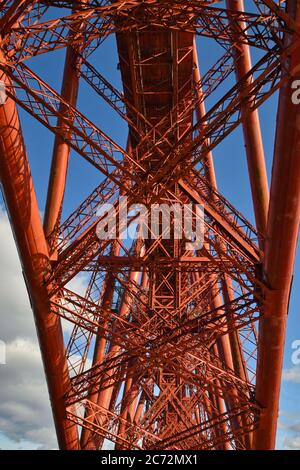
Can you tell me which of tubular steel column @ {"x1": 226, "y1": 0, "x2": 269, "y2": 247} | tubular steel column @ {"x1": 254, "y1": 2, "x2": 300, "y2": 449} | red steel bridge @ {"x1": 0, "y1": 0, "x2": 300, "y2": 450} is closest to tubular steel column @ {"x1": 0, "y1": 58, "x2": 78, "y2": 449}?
red steel bridge @ {"x1": 0, "y1": 0, "x2": 300, "y2": 450}

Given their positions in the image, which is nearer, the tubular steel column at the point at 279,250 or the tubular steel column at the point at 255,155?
the tubular steel column at the point at 279,250

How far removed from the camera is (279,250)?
11.4 m

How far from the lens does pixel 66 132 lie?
11141mm

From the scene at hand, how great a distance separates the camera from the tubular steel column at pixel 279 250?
9.38 metres

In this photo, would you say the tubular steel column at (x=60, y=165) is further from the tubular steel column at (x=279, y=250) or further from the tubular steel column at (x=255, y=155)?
the tubular steel column at (x=279, y=250)

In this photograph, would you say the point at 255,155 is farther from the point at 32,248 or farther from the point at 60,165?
the point at 32,248

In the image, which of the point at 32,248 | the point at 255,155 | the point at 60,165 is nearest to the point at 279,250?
the point at 255,155

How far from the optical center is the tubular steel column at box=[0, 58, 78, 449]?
35.4 ft

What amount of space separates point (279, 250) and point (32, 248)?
5.18m

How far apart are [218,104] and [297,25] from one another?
2.42m

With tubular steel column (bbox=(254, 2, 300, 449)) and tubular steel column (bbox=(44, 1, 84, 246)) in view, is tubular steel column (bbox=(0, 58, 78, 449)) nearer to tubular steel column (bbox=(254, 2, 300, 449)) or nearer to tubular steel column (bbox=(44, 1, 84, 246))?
tubular steel column (bbox=(44, 1, 84, 246))

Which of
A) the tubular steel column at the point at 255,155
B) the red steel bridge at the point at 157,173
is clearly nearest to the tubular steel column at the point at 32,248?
the red steel bridge at the point at 157,173

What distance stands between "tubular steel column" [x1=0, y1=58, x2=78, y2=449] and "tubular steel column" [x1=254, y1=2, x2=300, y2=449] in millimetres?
4801

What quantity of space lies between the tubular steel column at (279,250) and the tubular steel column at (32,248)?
4801 millimetres
